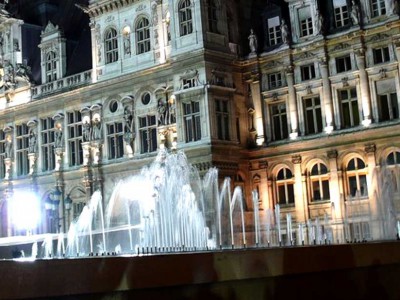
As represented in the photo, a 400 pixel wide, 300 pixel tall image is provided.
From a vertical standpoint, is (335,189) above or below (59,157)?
below

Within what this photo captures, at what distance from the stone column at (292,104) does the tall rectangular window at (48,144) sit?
17.9 metres

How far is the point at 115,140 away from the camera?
4084 cm

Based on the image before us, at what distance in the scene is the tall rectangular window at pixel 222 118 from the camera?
35.7m

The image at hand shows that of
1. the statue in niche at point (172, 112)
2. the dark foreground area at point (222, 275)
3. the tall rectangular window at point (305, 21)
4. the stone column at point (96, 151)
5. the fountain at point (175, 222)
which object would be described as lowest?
the dark foreground area at point (222, 275)

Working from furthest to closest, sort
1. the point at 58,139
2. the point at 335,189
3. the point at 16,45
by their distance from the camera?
the point at 16,45 < the point at 58,139 < the point at 335,189

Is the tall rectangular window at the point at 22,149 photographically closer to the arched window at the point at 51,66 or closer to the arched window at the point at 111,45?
the arched window at the point at 51,66

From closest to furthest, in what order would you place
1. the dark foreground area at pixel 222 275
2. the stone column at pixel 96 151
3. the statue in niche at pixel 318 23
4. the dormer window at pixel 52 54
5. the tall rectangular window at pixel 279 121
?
the dark foreground area at pixel 222 275
the statue in niche at pixel 318 23
the tall rectangular window at pixel 279 121
the stone column at pixel 96 151
the dormer window at pixel 52 54

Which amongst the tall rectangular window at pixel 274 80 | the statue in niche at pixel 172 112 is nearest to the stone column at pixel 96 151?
the statue in niche at pixel 172 112

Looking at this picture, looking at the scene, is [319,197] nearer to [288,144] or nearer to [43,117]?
[288,144]

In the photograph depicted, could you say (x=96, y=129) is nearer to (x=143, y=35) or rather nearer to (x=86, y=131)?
(x=86, y=131)

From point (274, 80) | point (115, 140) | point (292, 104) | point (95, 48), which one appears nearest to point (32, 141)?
point (115, 140)

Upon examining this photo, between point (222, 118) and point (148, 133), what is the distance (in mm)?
5628

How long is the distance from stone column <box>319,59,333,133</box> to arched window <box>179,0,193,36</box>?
26.3 feet

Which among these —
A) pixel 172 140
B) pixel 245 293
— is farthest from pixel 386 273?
pixel 172 140
